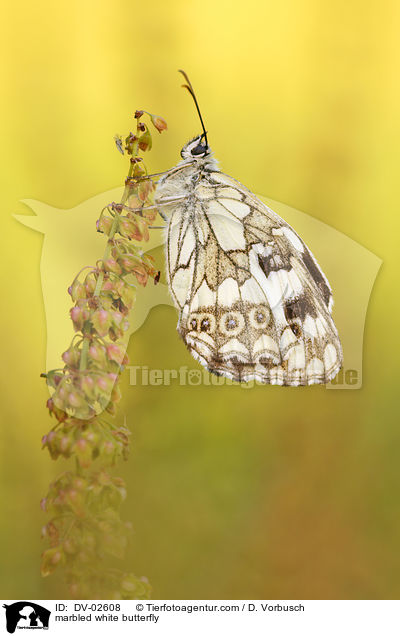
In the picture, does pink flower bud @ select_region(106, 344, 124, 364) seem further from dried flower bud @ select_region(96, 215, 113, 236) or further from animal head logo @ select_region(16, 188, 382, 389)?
animal head logo @ select_region(16, 188, 382, 389)

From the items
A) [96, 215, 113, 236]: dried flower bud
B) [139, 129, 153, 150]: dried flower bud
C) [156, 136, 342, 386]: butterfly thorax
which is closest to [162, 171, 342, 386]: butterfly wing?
[156, 136, 342, 386]: butterfly thorax

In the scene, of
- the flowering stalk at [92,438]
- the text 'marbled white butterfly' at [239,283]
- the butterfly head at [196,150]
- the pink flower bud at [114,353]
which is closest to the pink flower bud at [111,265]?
the flowering stalk at [92,438]

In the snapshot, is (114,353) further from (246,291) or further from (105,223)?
(246,291)

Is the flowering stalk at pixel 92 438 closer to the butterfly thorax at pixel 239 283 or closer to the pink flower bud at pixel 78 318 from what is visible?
the pink flower bud at pixel 78 318
